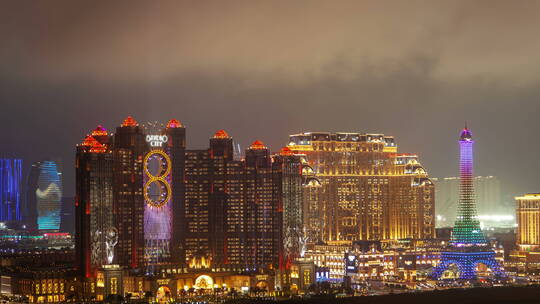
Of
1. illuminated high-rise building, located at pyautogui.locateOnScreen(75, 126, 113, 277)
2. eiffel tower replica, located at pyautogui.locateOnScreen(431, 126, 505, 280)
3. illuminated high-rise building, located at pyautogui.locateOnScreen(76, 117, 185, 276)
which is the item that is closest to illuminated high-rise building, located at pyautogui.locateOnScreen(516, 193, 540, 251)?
eiffel tower replica, located at pyautogui.locateOnScreen(431, 126, 505, 280)

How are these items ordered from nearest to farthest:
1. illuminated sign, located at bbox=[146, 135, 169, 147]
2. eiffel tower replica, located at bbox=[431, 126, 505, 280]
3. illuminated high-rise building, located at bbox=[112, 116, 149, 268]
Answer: illuminated high-rise building, located at bbox=[112, 116, 149, 268], illuminated sign, located at bbox=[146, 135, 169, 147], eiffel tower replica, located at bbox=[431, 126, 505, 280]

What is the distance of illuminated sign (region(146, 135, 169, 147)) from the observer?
130000 millimetres

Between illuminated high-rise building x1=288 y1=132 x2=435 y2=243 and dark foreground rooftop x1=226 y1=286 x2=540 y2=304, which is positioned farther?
illuminated high-rise building x1=288 y1=132 x2=435 y2=243

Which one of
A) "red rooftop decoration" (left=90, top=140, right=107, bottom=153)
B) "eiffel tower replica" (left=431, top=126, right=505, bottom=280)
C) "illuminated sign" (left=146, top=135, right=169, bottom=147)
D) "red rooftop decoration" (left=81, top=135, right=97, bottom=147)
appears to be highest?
"illuminated sign" (left=146, top=135, right=169, bottom=147)

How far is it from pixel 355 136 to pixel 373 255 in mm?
19743

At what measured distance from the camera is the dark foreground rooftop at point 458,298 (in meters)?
120

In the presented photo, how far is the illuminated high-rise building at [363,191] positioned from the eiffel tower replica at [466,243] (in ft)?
55.9

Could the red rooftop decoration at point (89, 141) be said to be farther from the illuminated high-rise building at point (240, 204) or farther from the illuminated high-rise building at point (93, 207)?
the illuminated high-rise building at point (240, 204)

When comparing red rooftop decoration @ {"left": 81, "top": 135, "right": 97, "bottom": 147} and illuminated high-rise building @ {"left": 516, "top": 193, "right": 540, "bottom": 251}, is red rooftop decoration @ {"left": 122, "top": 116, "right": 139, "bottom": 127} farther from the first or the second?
illuminated high-rise building @ {"left": 516, "top": 193, "right": 540, "bottom": 251}

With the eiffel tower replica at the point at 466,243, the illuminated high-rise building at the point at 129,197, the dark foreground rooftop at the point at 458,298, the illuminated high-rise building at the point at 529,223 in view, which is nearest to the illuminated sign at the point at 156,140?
the illuminated high-rise building at the point at 129,197

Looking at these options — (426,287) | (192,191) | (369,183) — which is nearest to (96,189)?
(192,191)

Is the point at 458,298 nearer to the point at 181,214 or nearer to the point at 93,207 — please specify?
the point at 181,214

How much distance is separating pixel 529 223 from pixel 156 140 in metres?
66.9

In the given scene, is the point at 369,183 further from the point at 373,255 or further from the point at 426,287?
the point at 426,287
